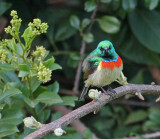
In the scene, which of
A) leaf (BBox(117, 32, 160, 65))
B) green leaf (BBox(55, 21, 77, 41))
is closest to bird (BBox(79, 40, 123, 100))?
green leaf (BBox(55, 21, 77, 41))

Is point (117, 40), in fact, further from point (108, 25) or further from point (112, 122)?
point (112, 122)

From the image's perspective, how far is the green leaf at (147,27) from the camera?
3228mm

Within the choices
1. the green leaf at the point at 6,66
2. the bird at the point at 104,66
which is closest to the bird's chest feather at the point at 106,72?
the bird at the point at 104,66

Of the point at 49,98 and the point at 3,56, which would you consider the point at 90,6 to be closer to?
the point at 49,98

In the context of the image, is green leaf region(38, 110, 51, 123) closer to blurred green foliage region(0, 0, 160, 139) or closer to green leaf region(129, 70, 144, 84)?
blurred green foliage region(0, 0, 160, 139)

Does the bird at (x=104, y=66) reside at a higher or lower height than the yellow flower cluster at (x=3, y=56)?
lower

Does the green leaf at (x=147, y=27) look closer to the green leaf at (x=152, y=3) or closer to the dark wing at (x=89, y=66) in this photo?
the green leaf at (x=152, y=3)

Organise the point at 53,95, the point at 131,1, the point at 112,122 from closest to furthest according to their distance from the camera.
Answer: the point at 53,95
the point at 131,1
the point at 112,122

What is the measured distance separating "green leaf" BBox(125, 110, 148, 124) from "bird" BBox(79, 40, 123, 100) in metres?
1.34

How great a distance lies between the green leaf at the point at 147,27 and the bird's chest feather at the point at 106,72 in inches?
43.3

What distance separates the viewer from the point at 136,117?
3.50 metres

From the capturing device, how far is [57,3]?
3834 mm

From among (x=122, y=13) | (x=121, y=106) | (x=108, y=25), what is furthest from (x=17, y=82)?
(x=121, y=106)

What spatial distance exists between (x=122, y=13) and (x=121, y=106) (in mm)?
1101
